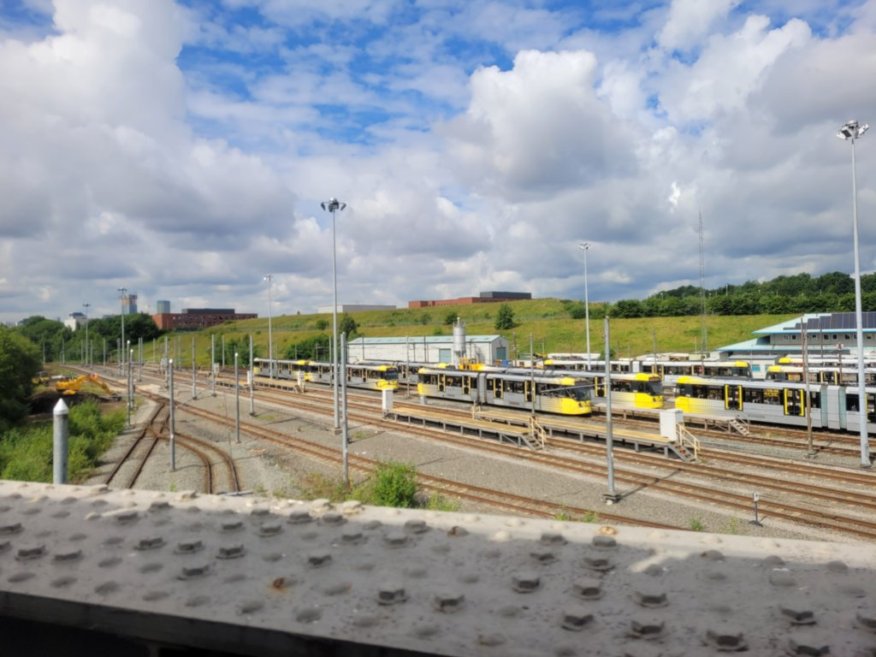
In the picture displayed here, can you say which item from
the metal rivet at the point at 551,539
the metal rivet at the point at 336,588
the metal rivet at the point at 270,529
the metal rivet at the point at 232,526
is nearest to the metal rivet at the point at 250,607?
the metal rivet at the point at 336,588

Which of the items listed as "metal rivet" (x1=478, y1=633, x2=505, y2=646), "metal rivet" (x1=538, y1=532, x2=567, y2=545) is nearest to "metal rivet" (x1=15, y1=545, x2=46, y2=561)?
"metal rivet" (x1=478, y1=633, x2=505, y2=646)

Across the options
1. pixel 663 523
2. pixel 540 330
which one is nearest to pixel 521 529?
pixel 663 523

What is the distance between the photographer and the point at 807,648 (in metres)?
2.28

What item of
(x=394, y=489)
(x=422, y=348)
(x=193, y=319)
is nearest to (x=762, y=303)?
(x=422, y=348)

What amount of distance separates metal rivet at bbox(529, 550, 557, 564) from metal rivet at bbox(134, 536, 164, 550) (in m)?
2.30

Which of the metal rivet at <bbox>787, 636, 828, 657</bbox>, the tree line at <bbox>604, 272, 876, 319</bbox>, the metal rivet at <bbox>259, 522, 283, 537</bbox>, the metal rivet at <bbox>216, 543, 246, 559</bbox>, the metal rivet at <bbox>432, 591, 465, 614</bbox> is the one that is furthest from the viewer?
the tree line at <bbox>604, 272, 876, 319</bbox>

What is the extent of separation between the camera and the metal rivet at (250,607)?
2.64 m

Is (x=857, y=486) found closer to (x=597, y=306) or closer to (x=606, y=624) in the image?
(x=606, y=624)

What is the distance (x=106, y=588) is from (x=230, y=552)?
69 centimetres

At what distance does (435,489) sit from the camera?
17969mm

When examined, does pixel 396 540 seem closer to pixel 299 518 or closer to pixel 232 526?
pixel 299 518

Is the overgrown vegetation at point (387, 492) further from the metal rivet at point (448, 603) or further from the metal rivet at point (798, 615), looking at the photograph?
the metal rivet at point (798, 615)

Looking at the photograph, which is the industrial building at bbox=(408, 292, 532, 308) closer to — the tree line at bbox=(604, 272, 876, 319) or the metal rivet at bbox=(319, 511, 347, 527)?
the tree line at bbox=(604, 272, 876, 319)

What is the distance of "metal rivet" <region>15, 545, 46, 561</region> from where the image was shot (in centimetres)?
347
